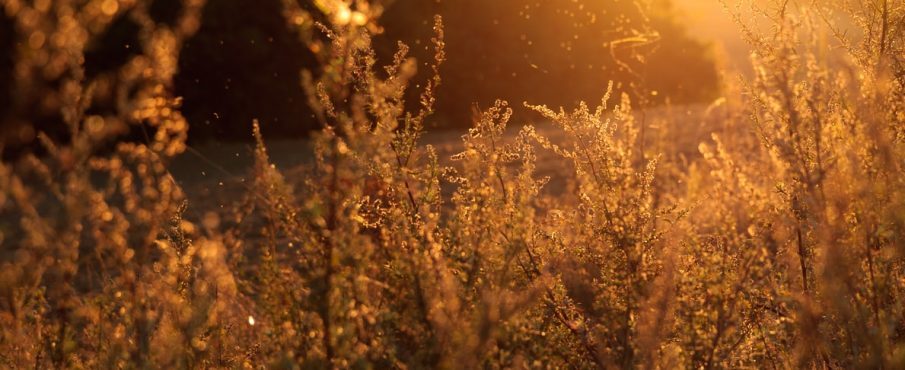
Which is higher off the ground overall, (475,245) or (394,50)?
(394,50)

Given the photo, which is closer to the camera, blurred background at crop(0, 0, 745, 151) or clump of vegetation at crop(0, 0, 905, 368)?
clump of vegetation at crop(0, 0, 905, 368)

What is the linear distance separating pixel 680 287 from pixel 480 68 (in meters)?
13.7

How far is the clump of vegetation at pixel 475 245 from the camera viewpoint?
288cm

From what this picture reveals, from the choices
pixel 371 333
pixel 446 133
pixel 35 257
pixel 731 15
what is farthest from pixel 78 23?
pixel 446 133

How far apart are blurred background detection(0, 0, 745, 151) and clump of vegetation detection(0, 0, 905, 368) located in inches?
337

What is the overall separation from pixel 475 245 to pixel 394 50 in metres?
12.4

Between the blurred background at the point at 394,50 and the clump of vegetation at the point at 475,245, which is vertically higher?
the blurred background at the point at 394,50

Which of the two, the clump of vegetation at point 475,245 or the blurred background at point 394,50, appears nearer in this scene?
the clump of vegetation at point 475,245

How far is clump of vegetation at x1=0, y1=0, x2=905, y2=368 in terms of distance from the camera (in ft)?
9.45

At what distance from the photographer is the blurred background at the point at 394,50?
13734 mm

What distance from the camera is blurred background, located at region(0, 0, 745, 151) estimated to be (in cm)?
1373

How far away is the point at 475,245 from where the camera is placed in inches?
125

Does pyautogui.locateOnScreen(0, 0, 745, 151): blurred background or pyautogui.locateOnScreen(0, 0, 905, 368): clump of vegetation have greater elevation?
pyautogui.locateOnScreen(0, 0, 745, 151): blurred background

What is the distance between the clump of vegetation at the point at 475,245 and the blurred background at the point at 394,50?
28.1 ft
